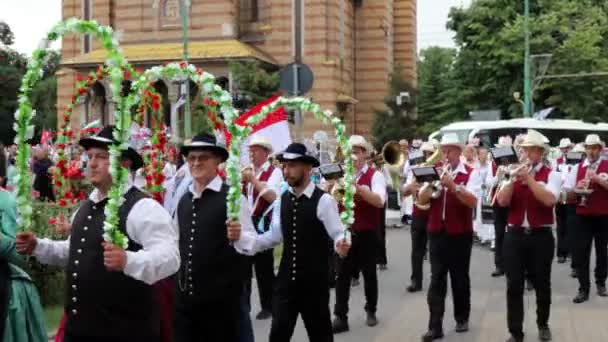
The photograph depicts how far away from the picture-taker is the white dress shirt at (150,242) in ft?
15.3

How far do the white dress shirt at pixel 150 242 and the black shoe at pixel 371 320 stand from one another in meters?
5.35

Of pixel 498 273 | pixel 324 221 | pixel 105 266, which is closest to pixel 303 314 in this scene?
pixel 324 221

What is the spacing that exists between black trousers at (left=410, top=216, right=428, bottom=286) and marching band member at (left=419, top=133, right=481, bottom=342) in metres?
2.72

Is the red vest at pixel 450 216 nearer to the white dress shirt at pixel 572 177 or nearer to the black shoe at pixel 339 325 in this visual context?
the black shoe at pixel 339 325

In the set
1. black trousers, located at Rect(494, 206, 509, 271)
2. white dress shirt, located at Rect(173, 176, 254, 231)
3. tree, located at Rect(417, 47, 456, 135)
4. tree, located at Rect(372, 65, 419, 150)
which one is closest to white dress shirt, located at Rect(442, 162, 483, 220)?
white dress shirt, located at Rect(173, 176, 254, 231)

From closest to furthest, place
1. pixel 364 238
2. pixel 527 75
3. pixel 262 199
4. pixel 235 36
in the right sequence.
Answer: pixel 262 199 → pixel 364 238 → pixel 527 75 → pixel 235 36

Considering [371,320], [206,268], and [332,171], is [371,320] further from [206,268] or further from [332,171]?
[206,268]

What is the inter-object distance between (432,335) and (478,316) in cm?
159

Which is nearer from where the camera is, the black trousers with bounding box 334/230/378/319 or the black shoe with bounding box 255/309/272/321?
the black trousers with bounding box 334/230/378/319

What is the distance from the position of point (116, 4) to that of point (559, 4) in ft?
70.6

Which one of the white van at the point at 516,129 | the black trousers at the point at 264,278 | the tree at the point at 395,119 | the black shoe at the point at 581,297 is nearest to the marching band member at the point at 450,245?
the black trousers at the point at 264,278

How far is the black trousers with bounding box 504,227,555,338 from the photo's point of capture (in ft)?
28.3

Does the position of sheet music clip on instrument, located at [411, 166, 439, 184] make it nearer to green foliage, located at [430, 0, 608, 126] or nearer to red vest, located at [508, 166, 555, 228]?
red vest, located at [508, 166, 555, 228]

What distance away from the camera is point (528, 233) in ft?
28.4
